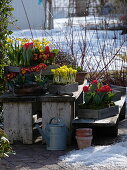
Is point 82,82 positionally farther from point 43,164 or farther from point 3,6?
point 43,164

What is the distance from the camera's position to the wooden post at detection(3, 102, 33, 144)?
676 cm

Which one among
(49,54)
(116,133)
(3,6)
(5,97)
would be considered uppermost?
(3,6)

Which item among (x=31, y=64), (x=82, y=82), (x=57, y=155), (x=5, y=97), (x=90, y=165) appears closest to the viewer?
(x=90, y=165)

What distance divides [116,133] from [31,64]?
4.99 feet

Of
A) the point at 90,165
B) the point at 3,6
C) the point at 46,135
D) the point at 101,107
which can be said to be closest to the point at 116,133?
the point at 101,107

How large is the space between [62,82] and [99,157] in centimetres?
150

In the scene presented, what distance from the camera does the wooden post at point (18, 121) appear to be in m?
6.76

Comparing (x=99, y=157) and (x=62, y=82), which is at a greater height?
(x=62, y=82)

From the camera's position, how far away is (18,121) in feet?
22.3

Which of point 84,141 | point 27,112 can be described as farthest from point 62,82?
point 84,141

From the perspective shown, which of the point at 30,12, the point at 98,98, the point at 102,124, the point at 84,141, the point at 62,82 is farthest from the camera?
the point at 30,12

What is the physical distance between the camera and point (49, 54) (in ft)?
24.1

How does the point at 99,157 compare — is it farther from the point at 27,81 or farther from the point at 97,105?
the point at 27,81

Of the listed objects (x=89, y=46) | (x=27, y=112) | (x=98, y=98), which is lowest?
(x=89, y=46)
